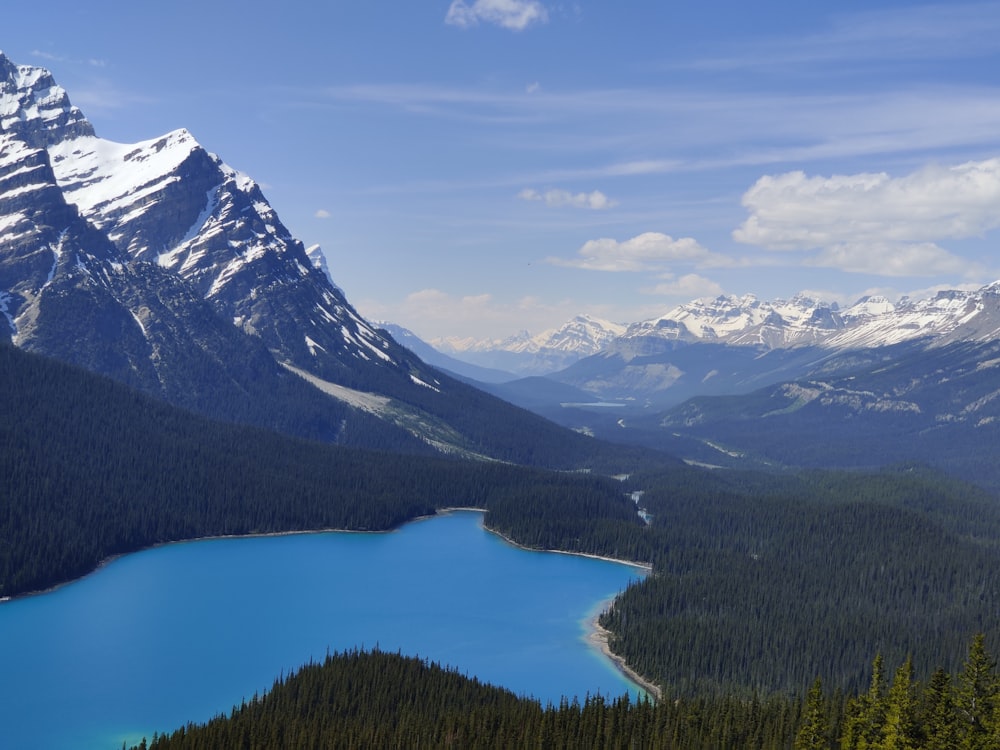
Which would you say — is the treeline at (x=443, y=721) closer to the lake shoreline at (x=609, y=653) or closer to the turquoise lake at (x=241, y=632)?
the turquoise lake at (x=241, y=632)

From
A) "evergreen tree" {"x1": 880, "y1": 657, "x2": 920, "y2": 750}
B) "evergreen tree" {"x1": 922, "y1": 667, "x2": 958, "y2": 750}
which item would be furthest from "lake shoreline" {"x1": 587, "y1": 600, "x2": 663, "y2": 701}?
"evergreen tree" {"x1": 922, "y1": 667, "x2": 958, "y2": 750}

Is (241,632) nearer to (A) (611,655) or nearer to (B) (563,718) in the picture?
(A) (611,655)

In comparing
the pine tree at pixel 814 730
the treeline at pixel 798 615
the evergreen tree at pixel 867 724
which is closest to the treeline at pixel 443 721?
the pine tree at pixel 814 730

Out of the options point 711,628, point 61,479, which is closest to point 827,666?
point 711,628

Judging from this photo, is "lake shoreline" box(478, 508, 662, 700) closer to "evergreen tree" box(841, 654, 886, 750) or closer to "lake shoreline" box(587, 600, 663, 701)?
"lake shoreline" box(587, 600, 663, 701)

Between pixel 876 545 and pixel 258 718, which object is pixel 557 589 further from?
pixel 258 718

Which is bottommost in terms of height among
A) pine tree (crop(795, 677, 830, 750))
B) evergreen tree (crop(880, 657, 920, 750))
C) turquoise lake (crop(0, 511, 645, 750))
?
turquoise lake (crop(0, 511, 645, 750))

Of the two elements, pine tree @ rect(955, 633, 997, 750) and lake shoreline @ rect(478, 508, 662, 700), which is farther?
lake shoreline @ rect(478, 508, 662, 700)
